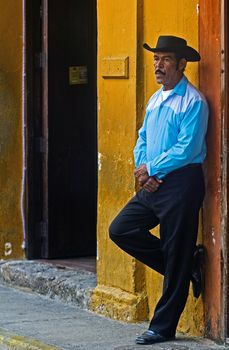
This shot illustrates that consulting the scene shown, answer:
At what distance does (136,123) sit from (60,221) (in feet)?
7.96

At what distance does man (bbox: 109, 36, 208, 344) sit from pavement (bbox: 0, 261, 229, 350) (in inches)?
10.9

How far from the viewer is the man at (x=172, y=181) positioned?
7723 mm

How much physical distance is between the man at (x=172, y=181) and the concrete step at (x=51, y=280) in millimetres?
1557

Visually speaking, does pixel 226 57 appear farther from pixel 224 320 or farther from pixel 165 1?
pixel 224 320

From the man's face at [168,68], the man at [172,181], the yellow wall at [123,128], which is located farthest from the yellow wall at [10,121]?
the man's face at [168,68]

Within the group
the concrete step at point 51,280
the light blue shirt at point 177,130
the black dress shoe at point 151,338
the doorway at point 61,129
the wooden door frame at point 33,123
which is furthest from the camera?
the wooden door frame at point 33,123

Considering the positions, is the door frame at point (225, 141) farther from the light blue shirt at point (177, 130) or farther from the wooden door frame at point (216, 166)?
the light blue shirt at point (177, 130)

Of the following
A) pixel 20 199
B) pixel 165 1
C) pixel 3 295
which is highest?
pixel 165 1

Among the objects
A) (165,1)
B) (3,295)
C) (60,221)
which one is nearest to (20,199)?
(60,221)

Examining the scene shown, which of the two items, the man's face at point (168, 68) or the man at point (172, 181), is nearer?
the man at point (172, 181)

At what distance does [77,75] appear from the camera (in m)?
10.9

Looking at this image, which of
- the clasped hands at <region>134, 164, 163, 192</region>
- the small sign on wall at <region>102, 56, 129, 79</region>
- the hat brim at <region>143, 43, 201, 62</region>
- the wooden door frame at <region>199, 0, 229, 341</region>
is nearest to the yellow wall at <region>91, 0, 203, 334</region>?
the small sign on wall at <region>102, 56, 129, 79</region>

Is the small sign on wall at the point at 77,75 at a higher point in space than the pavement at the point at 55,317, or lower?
higher

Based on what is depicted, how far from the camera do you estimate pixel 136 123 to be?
8.66 meters
